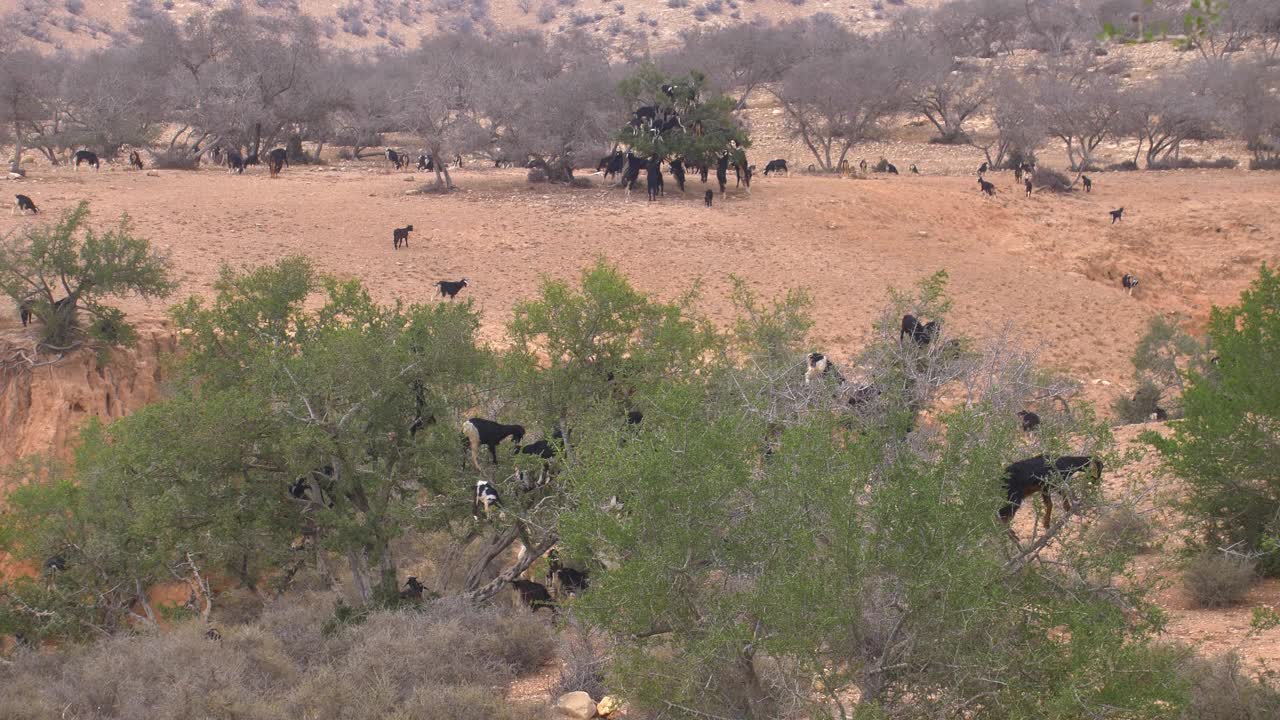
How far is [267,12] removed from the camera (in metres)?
71.4

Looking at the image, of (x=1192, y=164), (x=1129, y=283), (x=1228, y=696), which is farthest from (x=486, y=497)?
(x=1192, y=164)

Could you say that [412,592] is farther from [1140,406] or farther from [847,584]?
[1140,406]

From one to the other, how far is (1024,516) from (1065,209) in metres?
21.0

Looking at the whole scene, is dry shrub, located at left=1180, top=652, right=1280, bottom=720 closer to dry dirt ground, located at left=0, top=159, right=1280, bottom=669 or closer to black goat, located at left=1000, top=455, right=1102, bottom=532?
black goat, located at left=1000, top=455, right=1102, bottom=532

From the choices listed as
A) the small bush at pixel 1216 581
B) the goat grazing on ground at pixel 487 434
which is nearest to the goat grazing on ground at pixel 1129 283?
the small bush at pixel 1216 581

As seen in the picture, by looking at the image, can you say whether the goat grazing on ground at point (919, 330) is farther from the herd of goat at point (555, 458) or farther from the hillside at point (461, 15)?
the hillside at point (461, 15)

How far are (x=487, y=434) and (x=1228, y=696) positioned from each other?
5.79 metres

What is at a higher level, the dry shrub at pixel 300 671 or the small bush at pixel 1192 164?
the small bush at pixel 1192 164

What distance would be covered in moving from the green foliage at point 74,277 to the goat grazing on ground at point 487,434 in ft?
27.4

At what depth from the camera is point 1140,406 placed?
734 inches

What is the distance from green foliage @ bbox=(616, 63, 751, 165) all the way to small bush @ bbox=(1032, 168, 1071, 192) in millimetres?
9143

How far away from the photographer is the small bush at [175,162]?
3272 cm

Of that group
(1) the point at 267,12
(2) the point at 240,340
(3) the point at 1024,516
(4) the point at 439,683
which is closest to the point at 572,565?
(4) the point at 439,683

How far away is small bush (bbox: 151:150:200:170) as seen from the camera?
3272 centimetres
